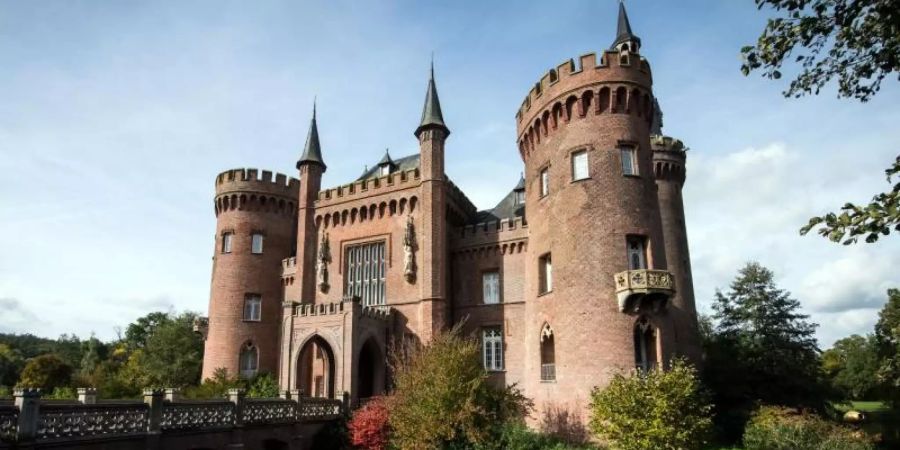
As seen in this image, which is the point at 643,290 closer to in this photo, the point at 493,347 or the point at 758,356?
the point at 493,347

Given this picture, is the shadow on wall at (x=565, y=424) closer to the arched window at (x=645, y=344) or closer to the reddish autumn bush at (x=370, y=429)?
the arched window at (x=645, y=344)

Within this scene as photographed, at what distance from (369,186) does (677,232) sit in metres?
17.7

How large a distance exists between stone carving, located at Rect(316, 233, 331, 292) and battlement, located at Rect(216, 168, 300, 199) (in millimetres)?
5205

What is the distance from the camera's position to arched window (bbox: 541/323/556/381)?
923 inches

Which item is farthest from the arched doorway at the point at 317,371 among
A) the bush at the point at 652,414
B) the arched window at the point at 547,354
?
the bush at the point at 652,414

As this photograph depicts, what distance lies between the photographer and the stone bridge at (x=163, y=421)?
1245cm

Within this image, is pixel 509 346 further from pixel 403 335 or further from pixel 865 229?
pixel 865 229

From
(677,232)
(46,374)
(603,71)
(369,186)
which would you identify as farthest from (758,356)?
(46,374)

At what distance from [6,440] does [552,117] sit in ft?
68.5

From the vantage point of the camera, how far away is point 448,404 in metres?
19.0

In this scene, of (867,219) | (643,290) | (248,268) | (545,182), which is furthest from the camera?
(248,268)

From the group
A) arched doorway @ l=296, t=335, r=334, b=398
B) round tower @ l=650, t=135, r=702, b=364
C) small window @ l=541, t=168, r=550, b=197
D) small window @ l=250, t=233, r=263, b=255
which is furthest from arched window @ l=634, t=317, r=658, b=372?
small window @ l=250, t=233, r=263, b=255

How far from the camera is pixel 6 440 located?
11922 mm

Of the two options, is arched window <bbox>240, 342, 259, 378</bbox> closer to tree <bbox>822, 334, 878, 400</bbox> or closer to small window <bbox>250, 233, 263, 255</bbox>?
small window <bbox>250, 233, 263, 255</bbox>
